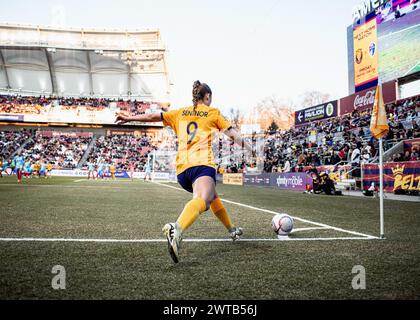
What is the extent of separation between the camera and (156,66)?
191 feet

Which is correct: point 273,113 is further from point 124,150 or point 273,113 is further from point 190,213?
point 190,213

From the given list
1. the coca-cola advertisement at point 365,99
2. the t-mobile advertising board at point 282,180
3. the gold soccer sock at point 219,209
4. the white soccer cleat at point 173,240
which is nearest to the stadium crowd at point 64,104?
the t-mobile advertising board at point 282,180

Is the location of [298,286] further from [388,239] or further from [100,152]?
[100,152]

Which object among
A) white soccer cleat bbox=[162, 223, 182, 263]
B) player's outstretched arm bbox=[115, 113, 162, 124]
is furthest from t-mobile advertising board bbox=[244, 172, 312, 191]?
white soccer cleat bbox=[162, 223, 182, 263]

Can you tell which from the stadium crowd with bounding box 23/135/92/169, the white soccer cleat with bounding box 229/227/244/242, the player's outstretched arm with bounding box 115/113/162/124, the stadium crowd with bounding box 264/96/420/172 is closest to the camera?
the player's outstretched arm with bounding box 115/113/162/124

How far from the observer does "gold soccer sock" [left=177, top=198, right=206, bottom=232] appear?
3389mm

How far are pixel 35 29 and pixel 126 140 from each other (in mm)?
21968

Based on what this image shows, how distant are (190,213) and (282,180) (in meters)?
21.1

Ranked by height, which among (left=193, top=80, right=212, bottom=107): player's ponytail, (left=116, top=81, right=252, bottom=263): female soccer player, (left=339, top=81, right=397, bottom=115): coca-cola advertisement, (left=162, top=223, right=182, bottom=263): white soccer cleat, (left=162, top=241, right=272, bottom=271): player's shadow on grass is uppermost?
(left=339, top=81, right=397, bottom=115): coca-cola advertisement

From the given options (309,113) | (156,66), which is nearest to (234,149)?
(309,113)

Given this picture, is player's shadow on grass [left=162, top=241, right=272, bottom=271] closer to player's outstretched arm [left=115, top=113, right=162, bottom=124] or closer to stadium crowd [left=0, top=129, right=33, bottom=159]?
player's outstretched arm [left=115, top=113, right=162, bottom=124]

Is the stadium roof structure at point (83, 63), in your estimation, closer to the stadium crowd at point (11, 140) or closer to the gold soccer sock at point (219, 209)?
the stadium crowd at point (11, 140)

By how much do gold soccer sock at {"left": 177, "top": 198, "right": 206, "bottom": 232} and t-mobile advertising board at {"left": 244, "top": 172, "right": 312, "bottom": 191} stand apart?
1697 cm

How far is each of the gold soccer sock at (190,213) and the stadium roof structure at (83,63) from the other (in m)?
53.0
